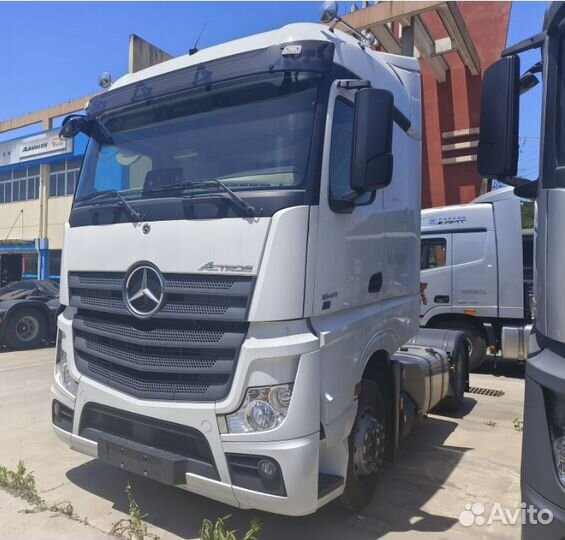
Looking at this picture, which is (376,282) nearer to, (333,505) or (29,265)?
(333,505)

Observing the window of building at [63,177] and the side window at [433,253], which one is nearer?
the side window at [433,253]

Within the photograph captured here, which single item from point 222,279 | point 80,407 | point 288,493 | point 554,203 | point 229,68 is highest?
point 229,68

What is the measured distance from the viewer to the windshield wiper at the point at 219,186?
2.81 meters

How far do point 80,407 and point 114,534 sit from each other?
82 cm

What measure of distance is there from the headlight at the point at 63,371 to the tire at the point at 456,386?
424 cm

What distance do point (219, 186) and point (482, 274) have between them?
6.95 meters

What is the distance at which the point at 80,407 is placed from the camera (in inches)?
133

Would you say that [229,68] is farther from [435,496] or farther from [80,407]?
[435,496]

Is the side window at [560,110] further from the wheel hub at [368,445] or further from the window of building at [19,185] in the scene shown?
the window of building at [19,185]

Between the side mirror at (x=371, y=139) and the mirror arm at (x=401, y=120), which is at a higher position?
the mirror arm at (x=401, y=120)

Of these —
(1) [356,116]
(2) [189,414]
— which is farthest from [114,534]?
(1) [356,116]

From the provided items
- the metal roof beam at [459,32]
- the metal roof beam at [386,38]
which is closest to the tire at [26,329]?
the metal roof beam at [386,38]

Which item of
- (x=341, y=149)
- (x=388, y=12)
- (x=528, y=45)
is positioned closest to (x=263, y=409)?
(x=341, y=149)

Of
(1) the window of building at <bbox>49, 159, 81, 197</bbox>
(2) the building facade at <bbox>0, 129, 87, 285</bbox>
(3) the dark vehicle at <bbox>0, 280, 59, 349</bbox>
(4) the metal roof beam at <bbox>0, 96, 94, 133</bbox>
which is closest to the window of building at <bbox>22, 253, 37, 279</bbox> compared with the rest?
(2) the building facade at <bbox>0, 129, 87, 285</bbox>
